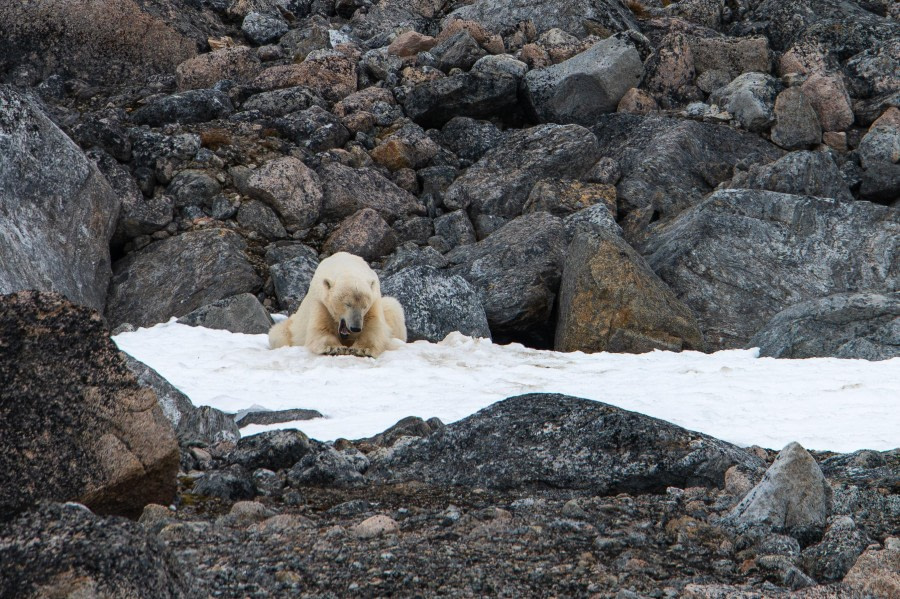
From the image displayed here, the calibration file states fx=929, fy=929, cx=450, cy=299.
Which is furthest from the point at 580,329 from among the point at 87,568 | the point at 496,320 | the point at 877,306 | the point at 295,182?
the point at 87,568

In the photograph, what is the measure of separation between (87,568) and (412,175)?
51.4ft

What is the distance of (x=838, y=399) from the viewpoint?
710 cm

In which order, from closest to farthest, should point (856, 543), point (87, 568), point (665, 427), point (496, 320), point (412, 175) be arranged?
point (87, 568) → point (856, 543) → point (665, 427) → point (496, 320) → point (412, 175)

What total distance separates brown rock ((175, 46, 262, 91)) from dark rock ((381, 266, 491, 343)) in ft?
32.4

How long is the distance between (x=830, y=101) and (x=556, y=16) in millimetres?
6923

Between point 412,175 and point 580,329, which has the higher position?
point 412,175

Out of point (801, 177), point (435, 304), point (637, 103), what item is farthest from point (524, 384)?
point (637, 103)

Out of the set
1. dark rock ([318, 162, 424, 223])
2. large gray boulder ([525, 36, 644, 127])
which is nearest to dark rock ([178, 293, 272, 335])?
dark rock ([318, 162, 424, 223])

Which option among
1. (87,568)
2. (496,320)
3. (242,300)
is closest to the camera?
(87,568)

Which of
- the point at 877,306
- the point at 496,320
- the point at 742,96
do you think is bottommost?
the point at 496,320

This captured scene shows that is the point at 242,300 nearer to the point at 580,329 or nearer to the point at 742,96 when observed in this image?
the point at 580,329

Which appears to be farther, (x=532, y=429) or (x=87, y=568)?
(x=532, y=429)

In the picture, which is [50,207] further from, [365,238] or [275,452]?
[275,452]

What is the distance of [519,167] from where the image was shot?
17.4 meters
